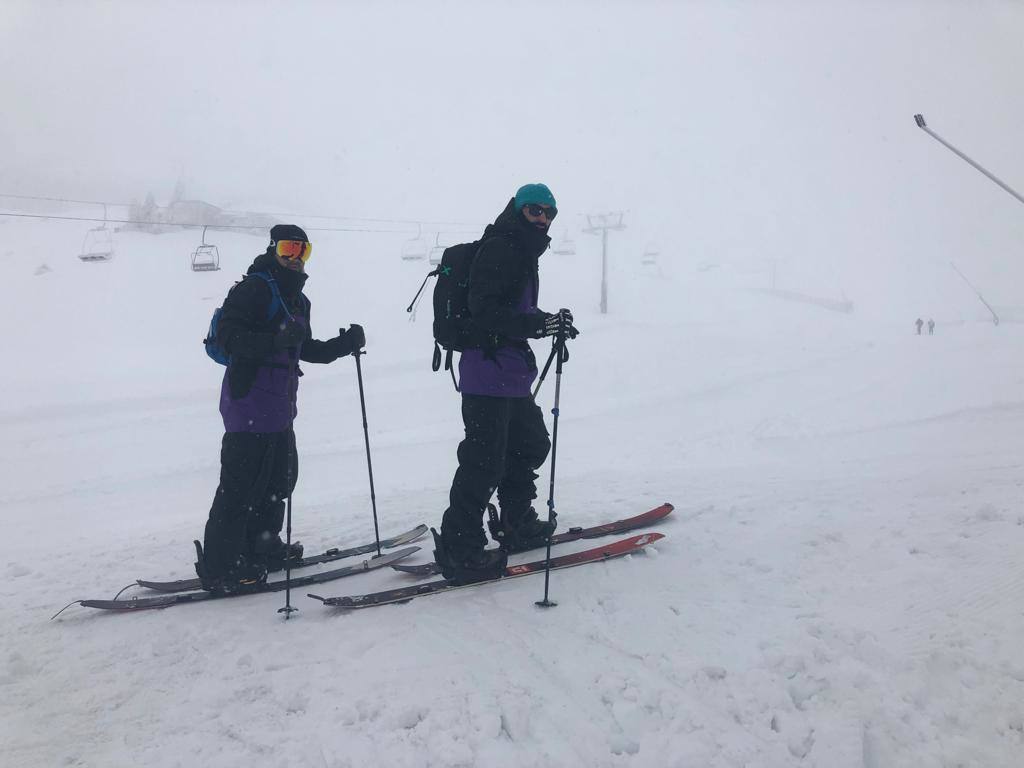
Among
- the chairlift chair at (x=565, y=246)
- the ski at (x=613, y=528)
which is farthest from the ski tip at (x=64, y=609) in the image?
the chairlift chair at (x=565, y=246)

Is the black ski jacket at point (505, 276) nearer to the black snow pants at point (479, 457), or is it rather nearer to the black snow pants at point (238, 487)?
the black snow pants at point (479, 457)

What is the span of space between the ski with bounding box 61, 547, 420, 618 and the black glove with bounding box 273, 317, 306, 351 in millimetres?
1480

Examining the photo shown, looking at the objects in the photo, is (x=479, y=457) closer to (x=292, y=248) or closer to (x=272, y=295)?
(x=272, y=295)

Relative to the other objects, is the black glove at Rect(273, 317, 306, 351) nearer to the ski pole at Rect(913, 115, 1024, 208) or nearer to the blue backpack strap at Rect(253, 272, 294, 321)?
the blue backpack strap at Rect(253, 272, 294, 321)

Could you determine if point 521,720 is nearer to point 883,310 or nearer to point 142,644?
point 142,644

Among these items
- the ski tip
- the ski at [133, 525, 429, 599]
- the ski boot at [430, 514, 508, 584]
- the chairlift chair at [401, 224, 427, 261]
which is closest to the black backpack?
the ski boot at [430, 514, 508, 584]

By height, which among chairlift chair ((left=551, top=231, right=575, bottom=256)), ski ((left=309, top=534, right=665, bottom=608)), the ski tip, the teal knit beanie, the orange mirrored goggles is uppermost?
chairlift chair ((left=551, top=231, right=575, bottom=256))

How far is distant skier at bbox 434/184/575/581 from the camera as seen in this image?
377 cm

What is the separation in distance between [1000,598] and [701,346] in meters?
21.8

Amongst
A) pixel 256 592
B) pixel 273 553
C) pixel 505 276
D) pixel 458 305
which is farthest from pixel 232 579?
pixel 505 276

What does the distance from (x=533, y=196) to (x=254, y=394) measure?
204 cm

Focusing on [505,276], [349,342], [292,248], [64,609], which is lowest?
[64,609]

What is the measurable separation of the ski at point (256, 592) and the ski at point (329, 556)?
0.40 ft

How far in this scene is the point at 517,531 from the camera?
4508 millimetres
